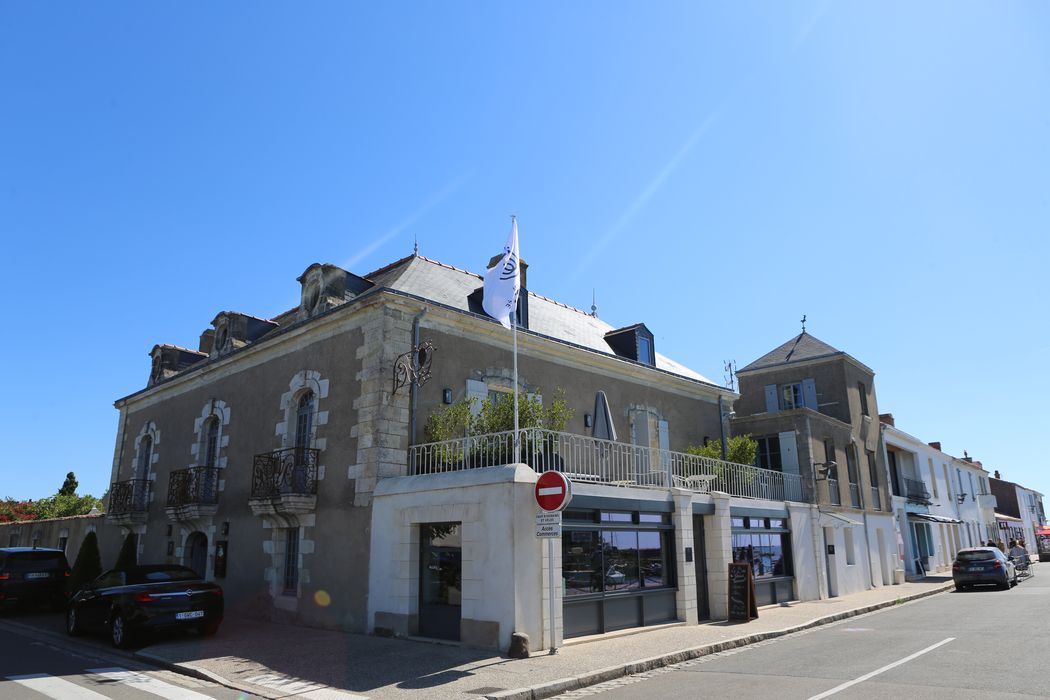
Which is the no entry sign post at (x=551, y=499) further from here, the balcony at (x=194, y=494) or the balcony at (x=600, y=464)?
the balcony at (x=194, y=494)

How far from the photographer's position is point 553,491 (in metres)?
9.60

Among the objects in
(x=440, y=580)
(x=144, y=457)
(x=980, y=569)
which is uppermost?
(x=144, y=457)

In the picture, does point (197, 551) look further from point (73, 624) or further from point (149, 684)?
point (149, 684)

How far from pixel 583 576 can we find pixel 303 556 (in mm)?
5656

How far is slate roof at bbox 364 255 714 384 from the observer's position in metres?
14.5

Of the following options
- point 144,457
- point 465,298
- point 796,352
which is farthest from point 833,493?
point 144,457

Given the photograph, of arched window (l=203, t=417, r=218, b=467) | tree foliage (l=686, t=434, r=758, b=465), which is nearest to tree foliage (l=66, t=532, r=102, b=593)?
arched window (l=203, t=417, r=218, b=467)

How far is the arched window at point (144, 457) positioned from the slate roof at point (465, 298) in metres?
9.47

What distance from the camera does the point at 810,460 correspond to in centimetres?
2008

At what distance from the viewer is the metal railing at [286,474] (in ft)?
44.1

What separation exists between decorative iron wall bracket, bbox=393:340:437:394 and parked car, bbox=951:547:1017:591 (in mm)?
18534

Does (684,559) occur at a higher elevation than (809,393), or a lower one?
lower

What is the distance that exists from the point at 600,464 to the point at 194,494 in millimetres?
9783

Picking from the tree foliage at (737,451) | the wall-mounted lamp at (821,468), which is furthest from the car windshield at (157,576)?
the wall-mounted lamp at (821,468)
